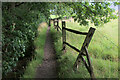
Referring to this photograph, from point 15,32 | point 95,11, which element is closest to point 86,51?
point 95,11

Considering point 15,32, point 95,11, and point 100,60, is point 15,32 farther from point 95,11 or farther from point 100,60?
point 100,60

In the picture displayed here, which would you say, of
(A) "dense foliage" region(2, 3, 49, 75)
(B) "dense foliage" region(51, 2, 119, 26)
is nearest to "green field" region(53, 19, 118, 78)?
(B) "dense foliage" region(51, 2, 119, 26)

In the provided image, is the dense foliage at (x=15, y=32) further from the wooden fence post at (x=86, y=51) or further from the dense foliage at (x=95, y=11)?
the wooden fence post at (x=86, y=51)

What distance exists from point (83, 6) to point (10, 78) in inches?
180

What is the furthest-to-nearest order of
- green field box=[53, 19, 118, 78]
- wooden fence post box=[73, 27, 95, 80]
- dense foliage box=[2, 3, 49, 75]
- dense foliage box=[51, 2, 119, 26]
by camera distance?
dense foliage box=[2, 3, 49, 75] < dense foliage box=[51, 2, 119, 26] < green field box=[53, 19, 118, 78] < wooden fence post box=[73, 27, 95, 80]

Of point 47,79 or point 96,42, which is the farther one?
point 96,42

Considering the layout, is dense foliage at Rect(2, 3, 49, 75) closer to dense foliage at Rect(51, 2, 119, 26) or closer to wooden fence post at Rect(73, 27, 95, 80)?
dense foliage at Rect(51, 2, 119, 26)

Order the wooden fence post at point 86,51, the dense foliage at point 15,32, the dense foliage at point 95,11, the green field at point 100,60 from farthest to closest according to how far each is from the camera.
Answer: the dense foliage at point 15,32 → the dense foliage at point 95,11 → the green field at point 100,60 → the wooden fence post at point 86,51

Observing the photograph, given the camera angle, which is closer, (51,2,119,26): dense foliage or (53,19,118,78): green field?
(53,19,118,78): green field

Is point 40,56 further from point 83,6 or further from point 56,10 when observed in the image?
point 83,6

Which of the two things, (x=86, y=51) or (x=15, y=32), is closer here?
(x=86, y=51)

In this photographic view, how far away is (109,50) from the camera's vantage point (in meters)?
5.21

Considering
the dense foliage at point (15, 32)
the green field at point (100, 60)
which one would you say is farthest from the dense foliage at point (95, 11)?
the dense foliage at point (15, 32)

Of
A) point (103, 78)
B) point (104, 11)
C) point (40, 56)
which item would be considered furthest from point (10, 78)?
point (104, 11)
